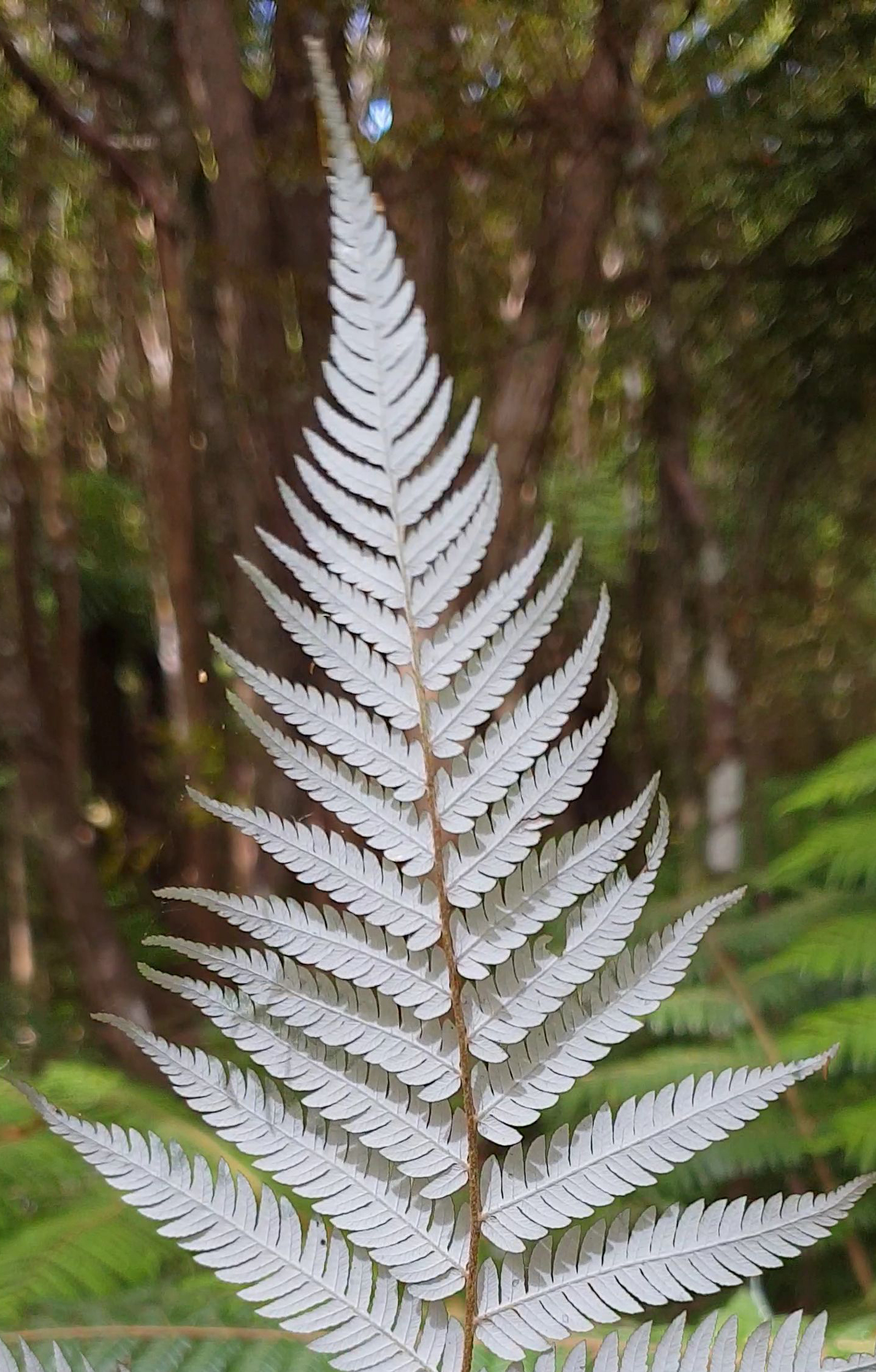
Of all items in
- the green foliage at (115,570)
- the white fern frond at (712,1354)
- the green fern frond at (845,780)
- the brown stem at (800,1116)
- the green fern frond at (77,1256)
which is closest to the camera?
the white fern frond at (712,1354)

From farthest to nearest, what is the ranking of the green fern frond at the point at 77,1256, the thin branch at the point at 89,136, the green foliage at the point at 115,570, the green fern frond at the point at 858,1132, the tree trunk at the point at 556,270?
the green foliage at the point at 115,570, the tree trunk at the point at 556,270, the thin branch at the point at 89,136, the green fern frond at the point at 858,1132, the green fern frond at the point at 77,1256

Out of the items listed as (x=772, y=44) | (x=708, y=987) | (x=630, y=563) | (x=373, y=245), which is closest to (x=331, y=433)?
(x=373, y=245)

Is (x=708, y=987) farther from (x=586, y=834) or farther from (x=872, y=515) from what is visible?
(x=872, y=515)

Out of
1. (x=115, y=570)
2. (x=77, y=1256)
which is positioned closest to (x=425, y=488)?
(x=77, y=1256)

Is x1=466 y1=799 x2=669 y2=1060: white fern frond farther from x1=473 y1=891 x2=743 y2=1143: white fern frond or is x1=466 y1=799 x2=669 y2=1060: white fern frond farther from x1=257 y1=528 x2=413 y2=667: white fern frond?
x1=257 y1=528 x2=413 y2=667: white fern frond

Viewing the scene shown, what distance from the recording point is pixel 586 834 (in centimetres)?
32

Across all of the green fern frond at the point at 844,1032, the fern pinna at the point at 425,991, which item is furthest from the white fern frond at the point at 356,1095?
the green fern frond at the point at 844,1032

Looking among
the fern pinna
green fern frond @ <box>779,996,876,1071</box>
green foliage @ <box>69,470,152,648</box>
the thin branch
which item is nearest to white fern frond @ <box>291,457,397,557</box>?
the fern pinna

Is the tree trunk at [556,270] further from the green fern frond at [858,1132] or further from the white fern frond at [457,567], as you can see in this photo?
the white fern frond at [457,567]

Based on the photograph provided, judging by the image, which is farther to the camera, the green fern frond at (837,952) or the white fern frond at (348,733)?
the green fern frond at (837,952)

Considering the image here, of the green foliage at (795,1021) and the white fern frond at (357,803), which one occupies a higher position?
the green foliage at (795,1021)

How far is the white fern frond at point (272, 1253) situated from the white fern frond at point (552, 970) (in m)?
0.10

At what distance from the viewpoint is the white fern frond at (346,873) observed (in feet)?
1.00

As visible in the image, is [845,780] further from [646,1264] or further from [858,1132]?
[646,1264]
